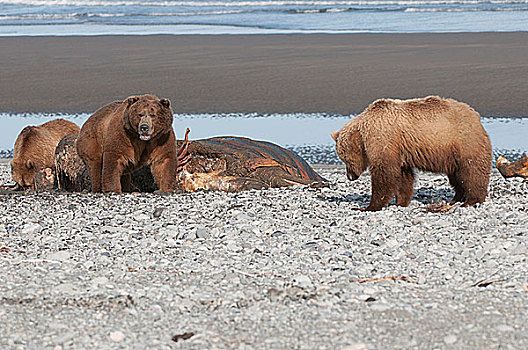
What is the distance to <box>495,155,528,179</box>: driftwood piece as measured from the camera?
29.2 feet

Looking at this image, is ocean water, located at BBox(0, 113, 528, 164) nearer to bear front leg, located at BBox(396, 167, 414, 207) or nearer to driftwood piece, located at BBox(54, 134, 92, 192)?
driftwood piece, located at BBox(54, 134, 92, 192)

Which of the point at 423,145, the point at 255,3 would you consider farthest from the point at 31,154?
the point at 255,3

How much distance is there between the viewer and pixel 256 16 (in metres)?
42.0

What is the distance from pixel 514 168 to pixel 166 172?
4.08m

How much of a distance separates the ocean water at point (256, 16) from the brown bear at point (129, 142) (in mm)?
23526

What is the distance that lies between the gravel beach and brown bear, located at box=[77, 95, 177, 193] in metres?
0.55

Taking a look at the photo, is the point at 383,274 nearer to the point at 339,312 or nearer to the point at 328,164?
the point at 339,312

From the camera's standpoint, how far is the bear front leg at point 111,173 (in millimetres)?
8445

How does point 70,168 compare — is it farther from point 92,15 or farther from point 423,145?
point 92,15

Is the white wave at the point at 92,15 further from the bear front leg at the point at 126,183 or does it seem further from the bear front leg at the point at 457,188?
the bear front leg at the point at 457,188

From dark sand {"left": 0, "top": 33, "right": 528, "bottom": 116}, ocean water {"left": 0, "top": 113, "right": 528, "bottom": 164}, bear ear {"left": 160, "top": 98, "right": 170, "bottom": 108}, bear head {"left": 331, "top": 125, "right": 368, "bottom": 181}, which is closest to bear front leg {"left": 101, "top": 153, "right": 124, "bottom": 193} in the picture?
bear ear {"left": 160, "top": 98, "right": 170, "bottom": 108}

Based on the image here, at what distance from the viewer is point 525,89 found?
1716 centimetres

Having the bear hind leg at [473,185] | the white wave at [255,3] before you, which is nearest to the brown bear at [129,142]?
the bear hind leg at [473,185]

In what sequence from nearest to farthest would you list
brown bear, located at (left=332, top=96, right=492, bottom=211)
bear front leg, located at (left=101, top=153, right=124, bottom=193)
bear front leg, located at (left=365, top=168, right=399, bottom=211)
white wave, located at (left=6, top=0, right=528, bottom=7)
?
brown bear, located at (left=332, top=96, right=492, bottom=211) < bear front leg, located at (left=365, top=168, right=399, bottom=211) < bear front leg, located at (left=101, top=153, right=124, bottom=193) < white wave, located at (left=6, top=0, right=528, bottom=7)
